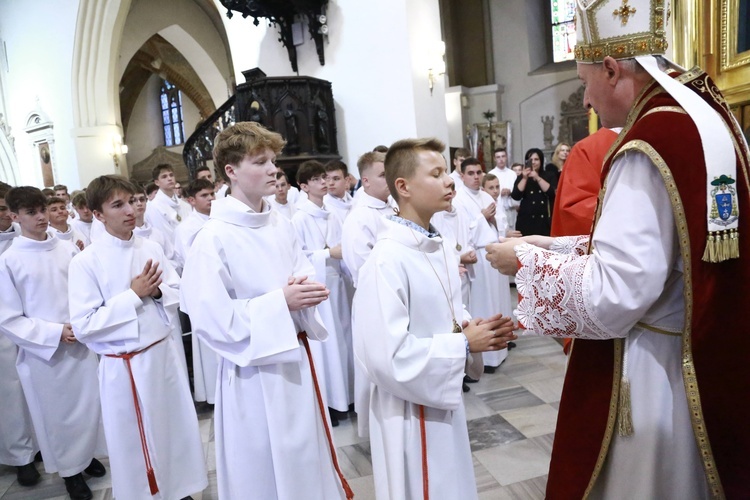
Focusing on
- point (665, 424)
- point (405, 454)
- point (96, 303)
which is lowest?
point (405, 454)

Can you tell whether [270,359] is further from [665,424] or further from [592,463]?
[665,424]

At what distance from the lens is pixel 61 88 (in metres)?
13.9

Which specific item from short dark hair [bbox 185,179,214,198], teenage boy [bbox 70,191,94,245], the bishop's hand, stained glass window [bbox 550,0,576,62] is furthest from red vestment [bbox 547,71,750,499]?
stained glass window [bbox 550,0,576,62]

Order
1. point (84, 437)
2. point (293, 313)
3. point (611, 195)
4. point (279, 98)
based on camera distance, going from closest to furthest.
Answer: point (611, 195) → point (293, 313) → point (84, 437) → point (279, 98)

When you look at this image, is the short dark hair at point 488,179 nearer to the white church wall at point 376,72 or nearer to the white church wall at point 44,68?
the white church wall at point 376,72

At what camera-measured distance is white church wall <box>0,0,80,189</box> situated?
13.6 m

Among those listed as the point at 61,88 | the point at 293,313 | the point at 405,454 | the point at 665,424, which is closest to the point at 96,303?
the point at 293,313

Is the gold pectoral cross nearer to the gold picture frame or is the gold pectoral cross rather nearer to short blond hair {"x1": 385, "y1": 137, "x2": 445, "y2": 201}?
short blond hair {"x1": 385, "y1": 137, "x2": 445, "y2": 201}

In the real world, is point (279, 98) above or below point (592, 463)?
above

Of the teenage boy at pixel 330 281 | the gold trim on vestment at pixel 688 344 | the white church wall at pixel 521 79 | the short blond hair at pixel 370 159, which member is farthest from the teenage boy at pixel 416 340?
the white church wall at pixel 521 79

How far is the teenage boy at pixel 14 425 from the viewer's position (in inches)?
143

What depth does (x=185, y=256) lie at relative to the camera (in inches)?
162

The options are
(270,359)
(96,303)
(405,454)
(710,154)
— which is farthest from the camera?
(96,303)

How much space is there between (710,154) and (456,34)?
14.6 meters
